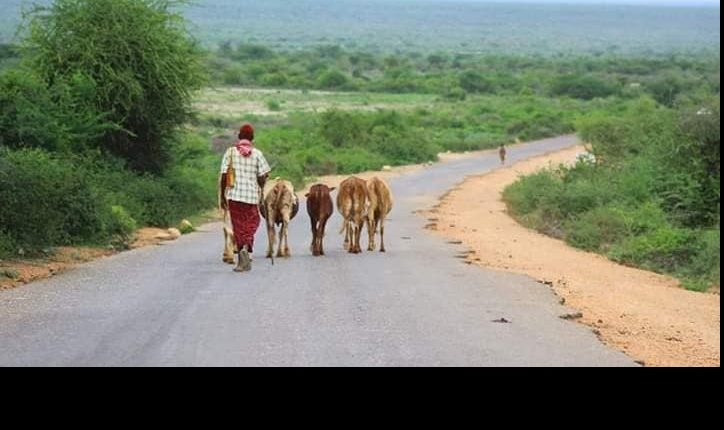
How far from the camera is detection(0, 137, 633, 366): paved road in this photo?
11.2 meters

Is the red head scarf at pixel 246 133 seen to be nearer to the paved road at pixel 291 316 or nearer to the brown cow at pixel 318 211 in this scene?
the paved road at pixel 291 316

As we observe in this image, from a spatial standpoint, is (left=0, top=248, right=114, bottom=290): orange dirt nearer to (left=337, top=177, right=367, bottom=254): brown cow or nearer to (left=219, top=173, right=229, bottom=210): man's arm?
(left=219, top=173, right=229, bottom=210): man's arm

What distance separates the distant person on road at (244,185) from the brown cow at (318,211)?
2.89 metres

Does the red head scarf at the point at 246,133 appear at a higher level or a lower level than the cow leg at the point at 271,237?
higher

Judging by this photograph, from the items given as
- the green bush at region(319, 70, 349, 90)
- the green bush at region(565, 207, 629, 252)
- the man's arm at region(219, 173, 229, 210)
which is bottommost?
the green bush at region(319, 70, 349, 90)

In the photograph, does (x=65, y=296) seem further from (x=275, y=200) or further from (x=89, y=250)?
(x=89, y=250)

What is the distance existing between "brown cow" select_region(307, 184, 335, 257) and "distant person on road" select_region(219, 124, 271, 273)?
9.49ft

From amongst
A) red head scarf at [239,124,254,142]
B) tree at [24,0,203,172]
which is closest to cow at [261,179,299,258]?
red head scarf at [239,124,254,142]

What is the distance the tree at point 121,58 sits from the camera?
97.4ft

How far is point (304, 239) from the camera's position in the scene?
24734 mm

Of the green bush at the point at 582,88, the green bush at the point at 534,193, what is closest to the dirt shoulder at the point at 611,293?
the green bush at the point at 534,193
